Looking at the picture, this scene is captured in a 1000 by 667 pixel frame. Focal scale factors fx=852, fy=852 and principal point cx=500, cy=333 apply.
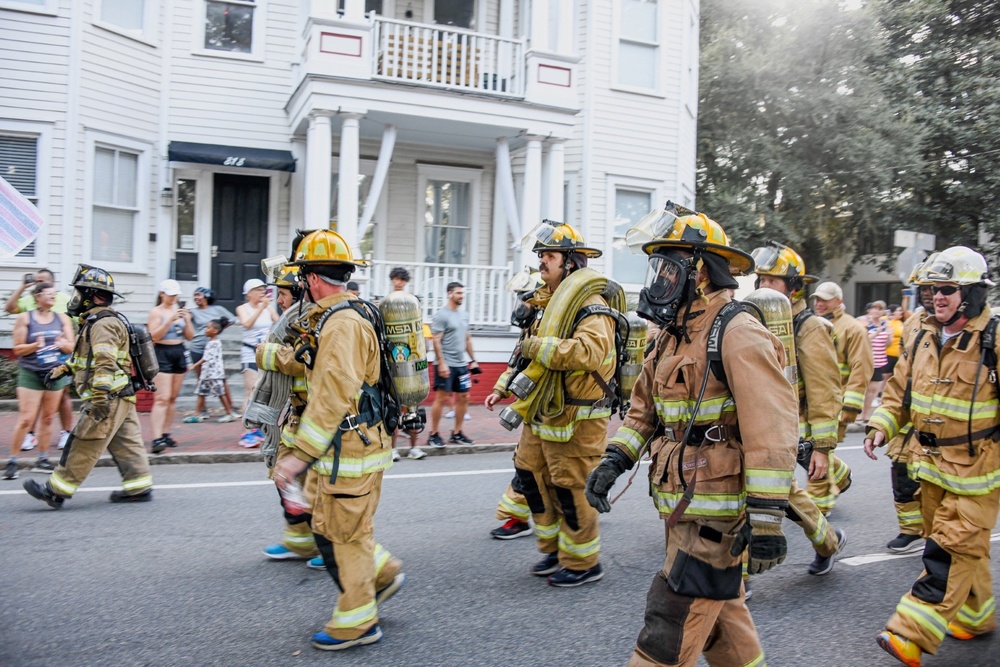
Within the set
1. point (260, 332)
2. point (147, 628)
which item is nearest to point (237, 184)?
point (260, 332)

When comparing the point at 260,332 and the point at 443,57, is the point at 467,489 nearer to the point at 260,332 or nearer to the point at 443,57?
the point at 260,332

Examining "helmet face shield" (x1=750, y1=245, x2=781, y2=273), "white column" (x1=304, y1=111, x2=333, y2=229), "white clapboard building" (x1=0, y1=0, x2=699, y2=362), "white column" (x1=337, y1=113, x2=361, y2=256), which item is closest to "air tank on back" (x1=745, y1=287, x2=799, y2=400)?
"helmet face shield" (x1=750, y1=245, x2=781, y2=273)

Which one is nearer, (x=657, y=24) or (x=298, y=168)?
(x=298, y=168)

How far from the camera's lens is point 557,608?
15.4 feet

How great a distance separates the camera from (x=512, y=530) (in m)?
6.16

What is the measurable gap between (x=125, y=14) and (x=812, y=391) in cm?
1244

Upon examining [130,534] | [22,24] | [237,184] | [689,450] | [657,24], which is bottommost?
[130,534]

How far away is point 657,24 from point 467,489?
11.9m

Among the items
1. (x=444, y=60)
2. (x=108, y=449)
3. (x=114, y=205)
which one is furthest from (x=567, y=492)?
(x=114, y=205)

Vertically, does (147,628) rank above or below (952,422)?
below

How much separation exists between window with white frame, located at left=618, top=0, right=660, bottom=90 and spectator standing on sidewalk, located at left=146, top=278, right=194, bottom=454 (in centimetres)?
989

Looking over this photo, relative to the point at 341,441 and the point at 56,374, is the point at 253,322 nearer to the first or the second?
the point at 56,374

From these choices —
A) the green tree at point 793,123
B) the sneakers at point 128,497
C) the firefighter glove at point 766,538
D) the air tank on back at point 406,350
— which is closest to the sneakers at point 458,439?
the sneakers at point 128,497

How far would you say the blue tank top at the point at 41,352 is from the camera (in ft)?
27.0
